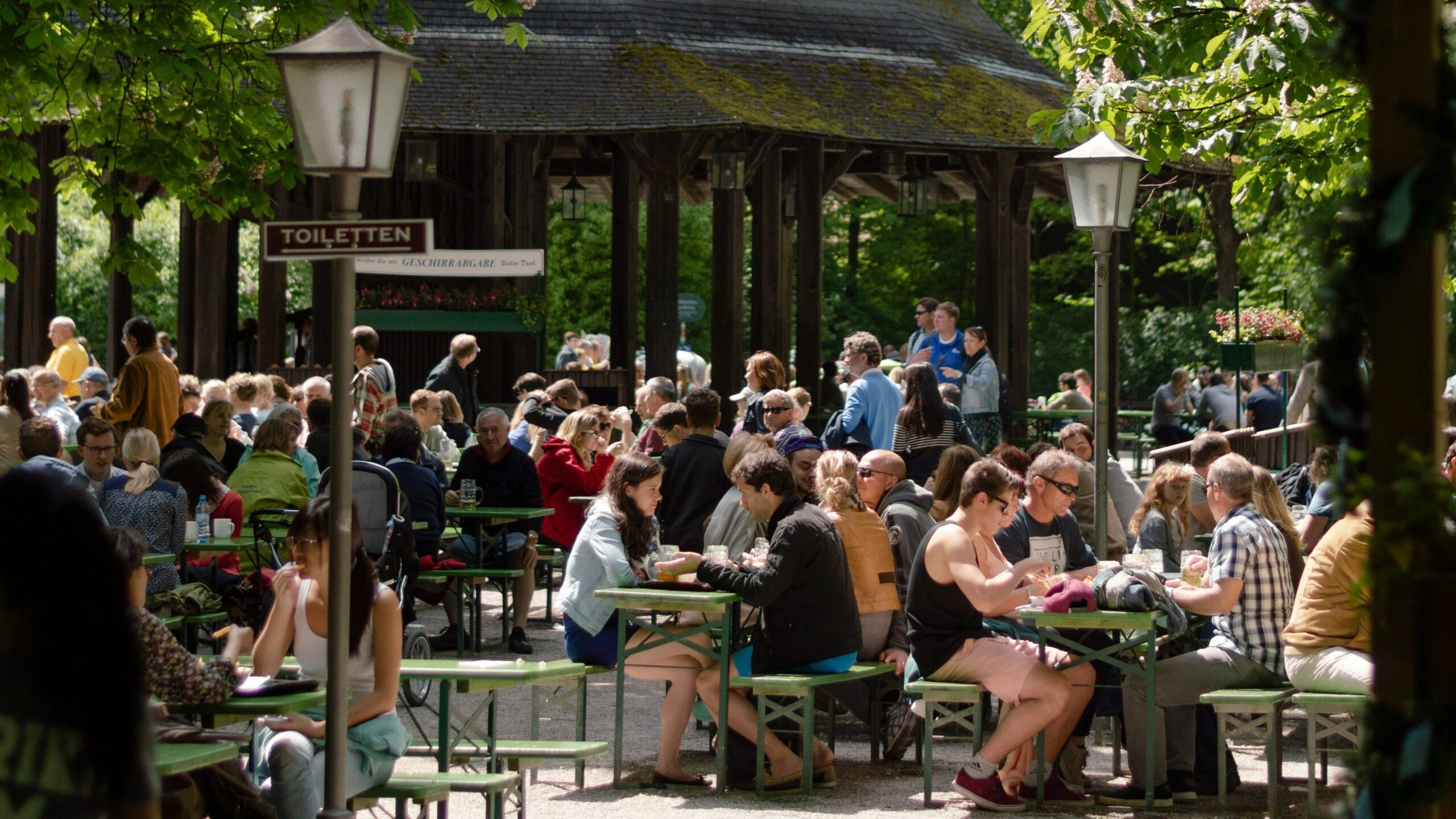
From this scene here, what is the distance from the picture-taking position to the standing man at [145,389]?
12.7 m

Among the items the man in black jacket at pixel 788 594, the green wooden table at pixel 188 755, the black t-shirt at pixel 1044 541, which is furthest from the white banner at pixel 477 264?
the green wooden table at pixel 188 755

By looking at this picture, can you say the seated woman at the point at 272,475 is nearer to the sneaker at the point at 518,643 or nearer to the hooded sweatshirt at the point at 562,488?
the sneaker at the point at 518,643

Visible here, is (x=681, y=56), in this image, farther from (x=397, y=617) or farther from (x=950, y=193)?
(x=397, y=617)

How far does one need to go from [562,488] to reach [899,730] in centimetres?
474

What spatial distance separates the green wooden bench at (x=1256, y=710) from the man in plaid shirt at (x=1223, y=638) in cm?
14

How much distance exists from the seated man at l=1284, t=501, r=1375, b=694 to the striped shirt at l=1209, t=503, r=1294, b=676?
31cm

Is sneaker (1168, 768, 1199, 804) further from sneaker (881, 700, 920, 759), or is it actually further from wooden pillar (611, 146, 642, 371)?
wooden pillar (611, 146, 642, 371)

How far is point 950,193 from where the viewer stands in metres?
28.8

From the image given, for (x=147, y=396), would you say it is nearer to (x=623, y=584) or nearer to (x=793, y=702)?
(x=623, y=584)

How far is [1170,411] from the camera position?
25875 mm

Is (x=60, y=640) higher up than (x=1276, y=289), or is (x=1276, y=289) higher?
(x=1276, y=289)

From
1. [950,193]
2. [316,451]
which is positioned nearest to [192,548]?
[316,451]

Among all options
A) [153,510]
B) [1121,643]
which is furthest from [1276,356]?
[153,510]

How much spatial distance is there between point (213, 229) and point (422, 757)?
13.5 metres
